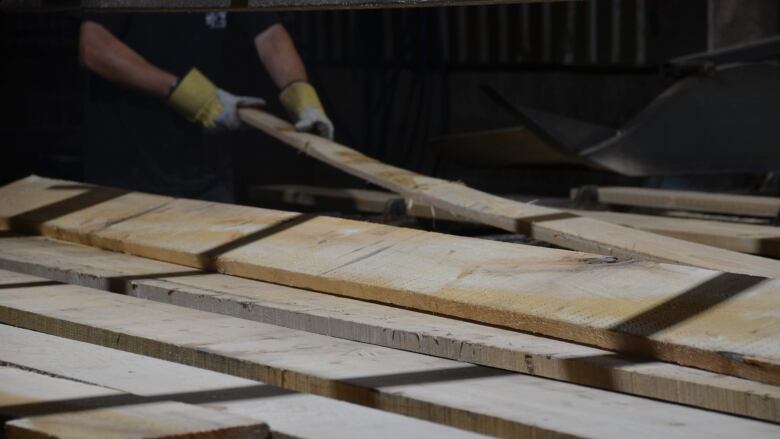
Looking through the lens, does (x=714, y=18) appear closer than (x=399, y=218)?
No

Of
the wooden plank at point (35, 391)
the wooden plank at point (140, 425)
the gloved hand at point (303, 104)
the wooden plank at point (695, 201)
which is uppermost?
the gloved hand at point (303, 104)

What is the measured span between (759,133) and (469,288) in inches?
189

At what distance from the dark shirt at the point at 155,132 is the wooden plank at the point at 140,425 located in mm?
6061

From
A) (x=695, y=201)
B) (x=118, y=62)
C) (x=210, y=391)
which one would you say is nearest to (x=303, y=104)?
(x=118, y=62)

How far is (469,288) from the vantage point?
3.52m

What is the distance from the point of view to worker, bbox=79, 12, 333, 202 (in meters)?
8.30

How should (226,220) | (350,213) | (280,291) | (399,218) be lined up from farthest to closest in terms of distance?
1. (350,213)
2. (399,218)
3. (226,220)
4. (280,291)

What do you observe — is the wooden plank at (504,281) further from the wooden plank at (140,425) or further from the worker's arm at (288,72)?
the worker's arm at (288,72)

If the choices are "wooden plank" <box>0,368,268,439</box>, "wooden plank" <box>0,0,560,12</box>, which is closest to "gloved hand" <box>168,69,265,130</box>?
"wooden plank" <box>0,0,560,12</box>

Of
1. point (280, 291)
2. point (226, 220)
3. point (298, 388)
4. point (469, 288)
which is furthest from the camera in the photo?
point (226, 220)

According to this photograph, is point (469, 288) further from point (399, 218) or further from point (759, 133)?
point (759, 133)

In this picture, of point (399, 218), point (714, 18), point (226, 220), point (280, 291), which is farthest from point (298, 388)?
point (714, 18)

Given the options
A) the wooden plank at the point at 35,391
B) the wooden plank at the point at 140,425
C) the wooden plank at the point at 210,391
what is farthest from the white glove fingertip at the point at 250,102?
the wooden plank at the point at 140,425

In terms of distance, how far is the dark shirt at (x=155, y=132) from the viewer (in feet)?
27.7
